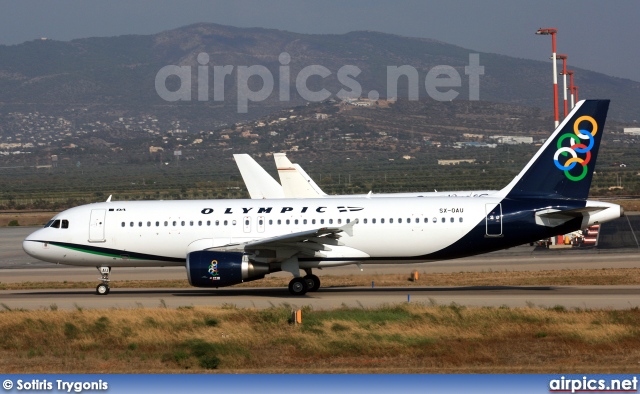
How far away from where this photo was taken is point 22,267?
5150cm

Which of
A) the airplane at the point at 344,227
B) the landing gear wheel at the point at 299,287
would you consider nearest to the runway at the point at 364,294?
the landing gear wheel at the point at 299,287

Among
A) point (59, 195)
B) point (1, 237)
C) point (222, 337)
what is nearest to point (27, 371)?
A: point (222, 337)

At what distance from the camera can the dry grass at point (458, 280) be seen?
36625 millimetres

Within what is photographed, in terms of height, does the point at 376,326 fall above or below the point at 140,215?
below

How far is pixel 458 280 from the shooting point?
38.3 metres

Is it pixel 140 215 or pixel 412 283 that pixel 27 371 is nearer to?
pixel 140 215

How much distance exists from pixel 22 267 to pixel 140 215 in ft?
62.4

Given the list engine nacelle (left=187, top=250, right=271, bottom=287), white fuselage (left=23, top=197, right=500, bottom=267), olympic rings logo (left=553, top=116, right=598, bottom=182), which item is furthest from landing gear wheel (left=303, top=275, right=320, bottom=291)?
olympic rings logo (left=553, top=116, right=598, bottom=182)

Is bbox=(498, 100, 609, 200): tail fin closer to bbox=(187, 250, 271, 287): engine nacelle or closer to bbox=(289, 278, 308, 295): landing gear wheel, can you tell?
bbox=(289, 278, 308, 295): landing gear wheel

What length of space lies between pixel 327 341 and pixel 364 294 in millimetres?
10577

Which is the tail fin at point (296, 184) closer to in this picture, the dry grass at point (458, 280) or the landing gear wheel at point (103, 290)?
the dry grass at point (458, 280)

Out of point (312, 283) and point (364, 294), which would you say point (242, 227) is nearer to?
point (312, 283)

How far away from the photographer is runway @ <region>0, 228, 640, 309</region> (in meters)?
30.5

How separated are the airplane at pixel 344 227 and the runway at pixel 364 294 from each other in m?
1.15
